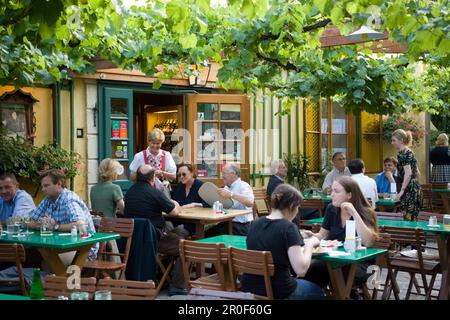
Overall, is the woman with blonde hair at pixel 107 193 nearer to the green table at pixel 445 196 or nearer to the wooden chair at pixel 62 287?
the wooden chair at pixel 62 287

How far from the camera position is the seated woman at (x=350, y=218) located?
548 cm

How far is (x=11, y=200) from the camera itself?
697 centimetres

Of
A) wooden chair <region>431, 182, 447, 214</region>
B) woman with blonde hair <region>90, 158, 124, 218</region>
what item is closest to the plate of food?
woman with blonde hair <region>90, 158, 124, 218</region>

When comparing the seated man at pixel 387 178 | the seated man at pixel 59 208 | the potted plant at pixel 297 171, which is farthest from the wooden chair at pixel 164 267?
the potted plant at pixel 297 171

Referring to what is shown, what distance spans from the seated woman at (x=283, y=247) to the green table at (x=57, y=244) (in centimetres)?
177

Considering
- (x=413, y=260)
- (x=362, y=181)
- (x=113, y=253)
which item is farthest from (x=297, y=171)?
(x=113, y=253)

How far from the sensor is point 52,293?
3.86 m

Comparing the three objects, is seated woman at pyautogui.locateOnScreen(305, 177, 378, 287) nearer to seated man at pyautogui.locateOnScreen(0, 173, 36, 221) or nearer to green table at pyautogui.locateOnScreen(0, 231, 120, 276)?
green table at pyautogui.locateOnScreen(0, 231, 120, 276)

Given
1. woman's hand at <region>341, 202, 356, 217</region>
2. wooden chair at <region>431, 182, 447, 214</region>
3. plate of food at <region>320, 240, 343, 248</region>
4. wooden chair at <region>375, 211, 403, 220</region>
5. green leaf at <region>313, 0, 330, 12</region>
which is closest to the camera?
green leaf at <region>313, 0, 330, 12</region>

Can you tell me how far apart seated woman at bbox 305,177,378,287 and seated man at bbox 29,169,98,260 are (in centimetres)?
229

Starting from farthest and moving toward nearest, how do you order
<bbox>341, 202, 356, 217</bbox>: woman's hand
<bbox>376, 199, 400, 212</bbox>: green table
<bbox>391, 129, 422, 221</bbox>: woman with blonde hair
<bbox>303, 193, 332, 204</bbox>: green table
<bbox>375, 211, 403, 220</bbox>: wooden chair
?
1. <bbox>303, 193, 332, 204</bbox>: green table
2. <bbox>376, 199, 400, 212</bbox>: green table
3. <bbox>391, 129, 422, 221</bbox>: woman with blonde hair
4. <bbox>375, 211, 403, 220</bbox>: wooden chair
5. <bbox>341, 202, 356, 217</bbox>: woman's hand

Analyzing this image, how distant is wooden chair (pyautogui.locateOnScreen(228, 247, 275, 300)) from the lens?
441cm
